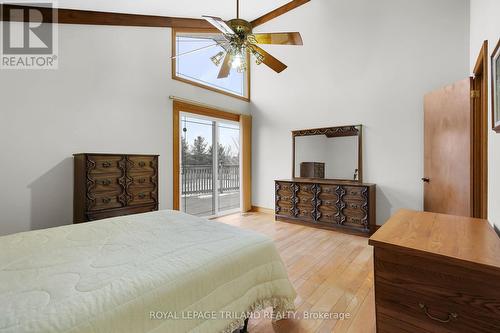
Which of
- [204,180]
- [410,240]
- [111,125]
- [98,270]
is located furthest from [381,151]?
[111,125]

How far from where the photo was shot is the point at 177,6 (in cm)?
340

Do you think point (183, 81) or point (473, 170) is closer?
point (473, 170)

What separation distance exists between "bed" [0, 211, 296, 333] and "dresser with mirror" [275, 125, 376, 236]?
2399 mm

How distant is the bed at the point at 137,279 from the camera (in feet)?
2.53

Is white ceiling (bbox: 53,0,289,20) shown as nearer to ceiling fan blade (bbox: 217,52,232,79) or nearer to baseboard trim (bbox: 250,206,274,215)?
ceiling fan blade (bbox: 217,52,232,79)

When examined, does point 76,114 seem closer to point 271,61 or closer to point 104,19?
point 104,19

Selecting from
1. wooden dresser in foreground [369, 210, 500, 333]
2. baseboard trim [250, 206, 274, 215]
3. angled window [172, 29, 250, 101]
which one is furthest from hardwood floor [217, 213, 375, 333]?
angled window [172, 29, 250, 101]

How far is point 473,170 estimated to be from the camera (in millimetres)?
2061

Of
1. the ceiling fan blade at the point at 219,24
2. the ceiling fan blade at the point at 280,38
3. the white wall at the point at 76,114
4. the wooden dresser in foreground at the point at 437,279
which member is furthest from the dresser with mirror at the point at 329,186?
the ceiling fan blade at the point at 219,24

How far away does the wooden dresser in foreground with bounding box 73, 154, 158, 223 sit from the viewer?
2.57m

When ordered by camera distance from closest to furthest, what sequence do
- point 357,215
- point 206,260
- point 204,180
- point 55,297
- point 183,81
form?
point 55,297 → point 206,260 → point 357,215 → point 183,81 → point 204,180

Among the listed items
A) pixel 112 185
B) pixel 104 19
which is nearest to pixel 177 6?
pixel 104 19

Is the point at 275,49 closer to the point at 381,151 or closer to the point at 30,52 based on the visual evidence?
the point at 381,151

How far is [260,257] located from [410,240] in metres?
0.77
